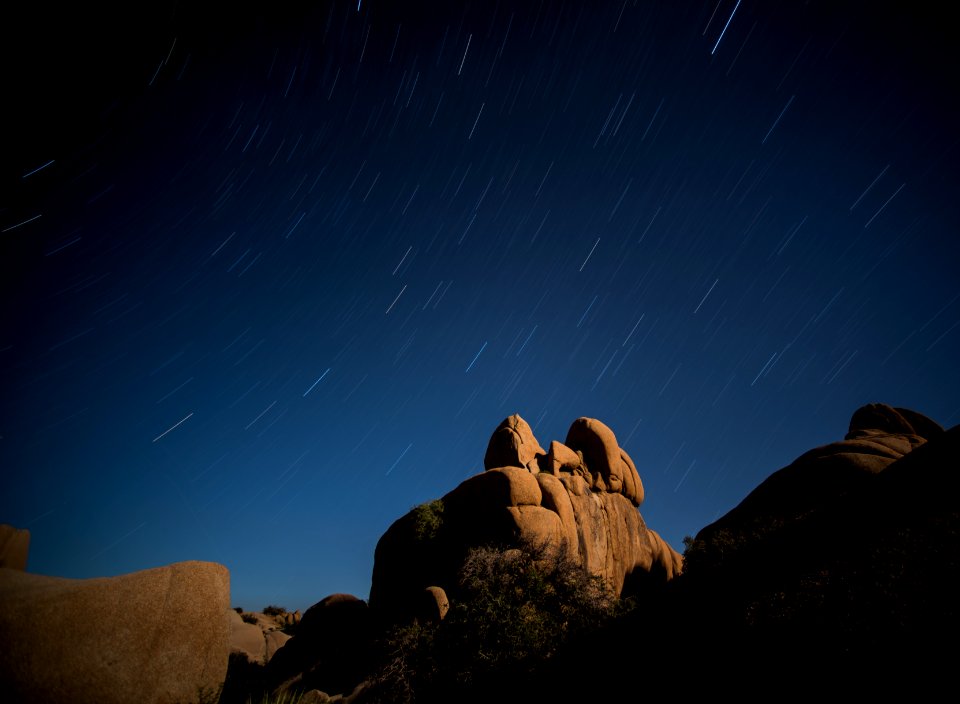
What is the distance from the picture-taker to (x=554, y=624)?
44.3 ft

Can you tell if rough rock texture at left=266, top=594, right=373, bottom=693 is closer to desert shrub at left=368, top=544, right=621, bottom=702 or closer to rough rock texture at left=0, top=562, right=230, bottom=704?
desert shrub at left=368, top=544, right=621, bottom=702

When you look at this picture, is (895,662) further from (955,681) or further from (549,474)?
(549,474)

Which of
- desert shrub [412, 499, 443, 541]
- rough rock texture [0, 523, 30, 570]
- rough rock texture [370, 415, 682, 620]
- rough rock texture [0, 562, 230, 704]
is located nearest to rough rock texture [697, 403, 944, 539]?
rough rock texture [370, 415, 682, 620]

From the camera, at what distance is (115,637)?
5.74 metres

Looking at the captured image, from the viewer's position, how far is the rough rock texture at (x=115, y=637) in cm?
501

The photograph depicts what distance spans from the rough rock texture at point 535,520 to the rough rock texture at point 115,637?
11.4m

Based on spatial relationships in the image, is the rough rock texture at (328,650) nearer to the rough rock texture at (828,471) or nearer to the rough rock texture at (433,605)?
the rough rock texture at (433,605)

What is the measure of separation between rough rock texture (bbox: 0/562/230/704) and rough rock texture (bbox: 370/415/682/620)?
1140cm

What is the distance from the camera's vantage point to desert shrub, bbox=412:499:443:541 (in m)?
20.5

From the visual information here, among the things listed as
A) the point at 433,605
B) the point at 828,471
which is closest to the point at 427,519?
the point at 433,605

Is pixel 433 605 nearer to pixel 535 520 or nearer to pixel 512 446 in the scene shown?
Result: pixel 535 520

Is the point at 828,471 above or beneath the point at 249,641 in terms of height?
beneath

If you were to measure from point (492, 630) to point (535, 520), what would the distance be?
7.47 metres

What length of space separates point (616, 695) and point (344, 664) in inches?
513
